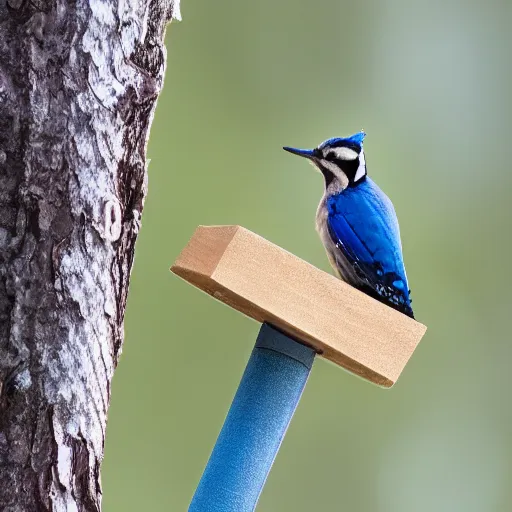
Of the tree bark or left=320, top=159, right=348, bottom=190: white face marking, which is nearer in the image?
the tree bark

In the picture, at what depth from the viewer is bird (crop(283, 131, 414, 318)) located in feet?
3.87

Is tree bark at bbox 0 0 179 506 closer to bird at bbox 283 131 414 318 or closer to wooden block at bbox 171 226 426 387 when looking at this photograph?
wooden block at bbox 171 226 426 387

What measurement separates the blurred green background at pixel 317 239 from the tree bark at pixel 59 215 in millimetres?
2117

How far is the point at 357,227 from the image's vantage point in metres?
1.20

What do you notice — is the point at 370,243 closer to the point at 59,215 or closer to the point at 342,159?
the point at 342,159

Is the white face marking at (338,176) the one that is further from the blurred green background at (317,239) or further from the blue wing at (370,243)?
the blurred green background at (317,239)

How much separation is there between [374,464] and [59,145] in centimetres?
296

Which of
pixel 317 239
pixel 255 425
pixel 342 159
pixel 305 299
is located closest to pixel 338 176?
pixel 342 159

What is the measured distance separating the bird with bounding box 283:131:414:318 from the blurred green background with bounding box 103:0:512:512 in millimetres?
1986

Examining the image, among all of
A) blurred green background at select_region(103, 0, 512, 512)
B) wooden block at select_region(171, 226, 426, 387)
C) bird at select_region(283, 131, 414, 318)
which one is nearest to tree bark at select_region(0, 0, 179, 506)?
wooden block at select_region(171, 226, 426, 387)

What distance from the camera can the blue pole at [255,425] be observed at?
3.86 feet

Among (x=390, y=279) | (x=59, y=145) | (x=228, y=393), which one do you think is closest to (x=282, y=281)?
(x=390, y=279)

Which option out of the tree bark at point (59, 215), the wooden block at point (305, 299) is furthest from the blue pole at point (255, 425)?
the tree bark at point (59, 215)

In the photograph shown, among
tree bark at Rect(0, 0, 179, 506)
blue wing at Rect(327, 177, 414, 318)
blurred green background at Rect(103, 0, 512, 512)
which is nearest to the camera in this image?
tree bark at Rect(0, 0, 179, 506)
